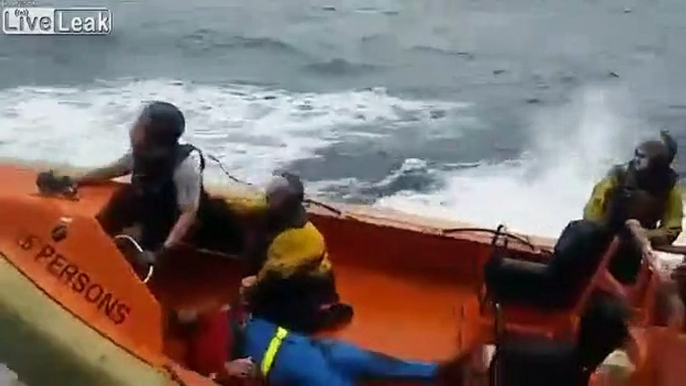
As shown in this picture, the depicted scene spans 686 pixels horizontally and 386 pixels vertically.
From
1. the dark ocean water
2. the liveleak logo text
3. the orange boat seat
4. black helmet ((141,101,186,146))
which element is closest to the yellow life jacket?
black helmet ((141,101,186,146))

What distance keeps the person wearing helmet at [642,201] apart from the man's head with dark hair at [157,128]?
120 cm

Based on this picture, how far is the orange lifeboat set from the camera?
293 cm

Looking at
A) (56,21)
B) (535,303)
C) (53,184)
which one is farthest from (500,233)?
(56,21)

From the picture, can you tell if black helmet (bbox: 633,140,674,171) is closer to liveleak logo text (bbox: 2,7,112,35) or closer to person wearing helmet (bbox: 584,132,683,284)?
person wearing helmet (bbox: 584,132,683,284)

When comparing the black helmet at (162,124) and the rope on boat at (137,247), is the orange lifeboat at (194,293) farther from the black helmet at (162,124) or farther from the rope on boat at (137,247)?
the black helmet at (162,124)

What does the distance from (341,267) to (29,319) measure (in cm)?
127

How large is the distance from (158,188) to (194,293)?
41 cm

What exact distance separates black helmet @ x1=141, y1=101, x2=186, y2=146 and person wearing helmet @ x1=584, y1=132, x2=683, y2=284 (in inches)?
47.2

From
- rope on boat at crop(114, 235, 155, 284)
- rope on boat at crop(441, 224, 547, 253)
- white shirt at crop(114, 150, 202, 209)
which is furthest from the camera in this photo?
rope on boat at crop(441, 224, 547, 253)

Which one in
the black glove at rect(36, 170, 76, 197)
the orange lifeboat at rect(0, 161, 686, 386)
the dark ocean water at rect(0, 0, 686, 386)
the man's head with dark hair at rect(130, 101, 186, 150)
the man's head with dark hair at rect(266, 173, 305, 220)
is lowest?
the dark ocean water at rect(0, 0, 686, 386)

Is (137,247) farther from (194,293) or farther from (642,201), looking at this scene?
(642,201)

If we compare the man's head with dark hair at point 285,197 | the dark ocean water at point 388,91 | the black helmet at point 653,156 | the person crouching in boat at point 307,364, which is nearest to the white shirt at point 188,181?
the man's head with dark hair at point 285,197

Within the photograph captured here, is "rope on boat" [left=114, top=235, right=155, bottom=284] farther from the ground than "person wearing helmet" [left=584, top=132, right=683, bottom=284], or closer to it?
closer to it

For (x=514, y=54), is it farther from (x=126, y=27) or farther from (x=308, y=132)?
(x=126, y=27)
